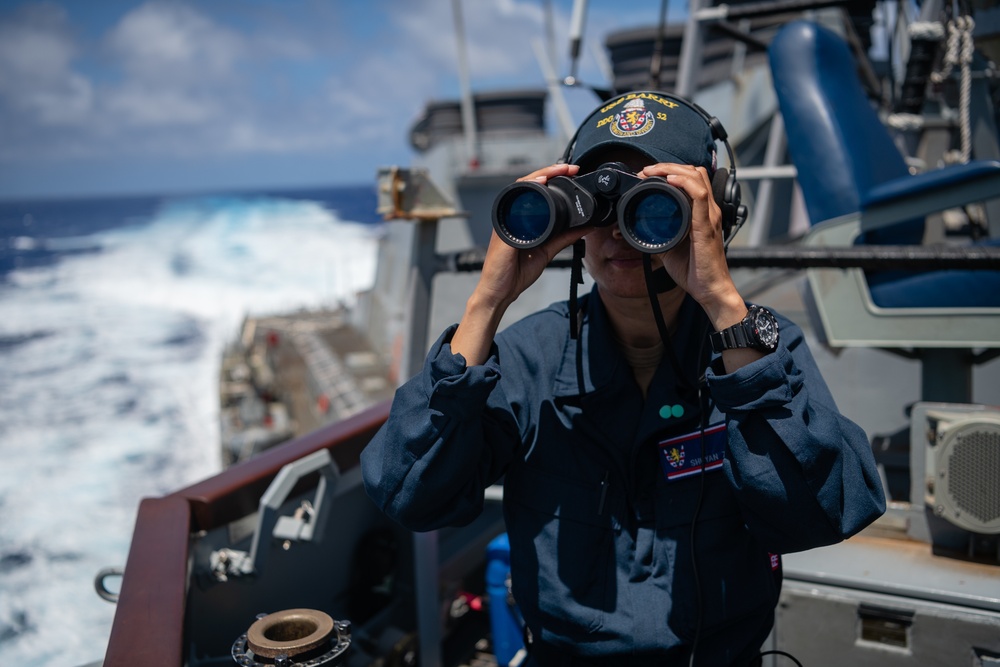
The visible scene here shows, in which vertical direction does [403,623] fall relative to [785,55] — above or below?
below

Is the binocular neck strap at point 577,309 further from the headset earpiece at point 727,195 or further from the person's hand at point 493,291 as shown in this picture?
the headset earpiece at point 727,195

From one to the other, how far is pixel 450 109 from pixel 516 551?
1853cm

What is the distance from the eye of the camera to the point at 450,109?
62.5 ft

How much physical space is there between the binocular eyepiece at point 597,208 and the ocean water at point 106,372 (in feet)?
4.39

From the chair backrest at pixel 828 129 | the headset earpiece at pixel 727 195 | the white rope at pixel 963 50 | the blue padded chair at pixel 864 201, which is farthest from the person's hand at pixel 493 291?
the white rope at pixel 963 50

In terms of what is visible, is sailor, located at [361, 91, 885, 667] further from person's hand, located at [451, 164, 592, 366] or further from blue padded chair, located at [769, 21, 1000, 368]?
blue padded chair, located at [769, 21, 1000, 368]

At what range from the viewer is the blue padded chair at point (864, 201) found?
2.59 metres

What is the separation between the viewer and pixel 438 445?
1.30 m

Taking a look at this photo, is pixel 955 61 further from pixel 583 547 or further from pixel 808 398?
pixel 583 547

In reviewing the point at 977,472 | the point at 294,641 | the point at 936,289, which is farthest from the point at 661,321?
the point at 936,289

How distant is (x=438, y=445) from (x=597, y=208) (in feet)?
1.55

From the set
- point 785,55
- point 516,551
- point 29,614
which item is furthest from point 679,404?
point 29,614

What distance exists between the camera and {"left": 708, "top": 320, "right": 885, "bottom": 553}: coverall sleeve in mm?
1196

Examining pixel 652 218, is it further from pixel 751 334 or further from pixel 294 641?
pixel 294 641
